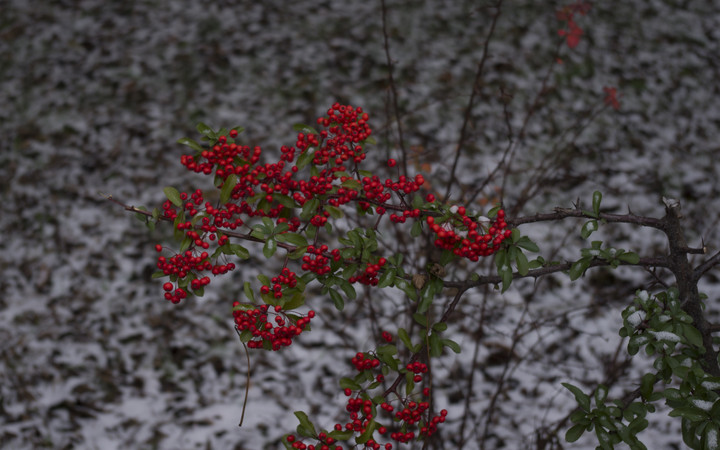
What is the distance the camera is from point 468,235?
1.37 meters

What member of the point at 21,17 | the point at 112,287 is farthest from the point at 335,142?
the point at 21,17

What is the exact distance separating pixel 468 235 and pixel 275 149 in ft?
10.4

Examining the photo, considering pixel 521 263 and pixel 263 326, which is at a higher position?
pixel 521 263

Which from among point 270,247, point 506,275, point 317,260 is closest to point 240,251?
point 270,247

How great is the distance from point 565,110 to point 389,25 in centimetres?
196

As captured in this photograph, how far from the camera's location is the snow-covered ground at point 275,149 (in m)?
2.94

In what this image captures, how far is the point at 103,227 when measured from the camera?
12.5 feet

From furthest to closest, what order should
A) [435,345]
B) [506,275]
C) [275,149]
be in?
[275,149]
[435,345]
[506,275]

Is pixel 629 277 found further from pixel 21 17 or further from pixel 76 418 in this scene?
pixel 21 17

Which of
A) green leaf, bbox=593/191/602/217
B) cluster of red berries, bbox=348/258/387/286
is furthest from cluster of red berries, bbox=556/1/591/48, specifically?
cluster of red berries, bbox=348/258/387/286

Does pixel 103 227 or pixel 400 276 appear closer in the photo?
pixel 400 276

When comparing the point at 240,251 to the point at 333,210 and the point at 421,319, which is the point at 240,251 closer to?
the point at 333,210

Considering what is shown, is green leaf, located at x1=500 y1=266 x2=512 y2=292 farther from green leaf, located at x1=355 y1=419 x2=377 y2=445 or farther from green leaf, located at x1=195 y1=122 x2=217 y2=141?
green leaf, located at x1=195 y1=122 x2=217 y2=141

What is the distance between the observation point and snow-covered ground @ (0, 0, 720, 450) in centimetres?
294
